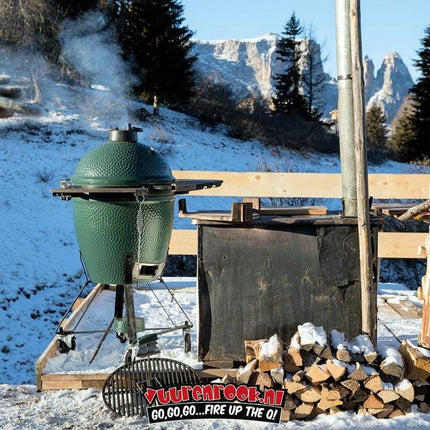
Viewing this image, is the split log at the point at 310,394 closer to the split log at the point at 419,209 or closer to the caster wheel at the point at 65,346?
the split log at the point at 419,209

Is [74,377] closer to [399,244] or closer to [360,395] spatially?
[360,395]

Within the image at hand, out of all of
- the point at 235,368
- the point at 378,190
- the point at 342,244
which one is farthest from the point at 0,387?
the point at 378,190

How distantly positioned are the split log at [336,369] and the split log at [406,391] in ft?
1.02

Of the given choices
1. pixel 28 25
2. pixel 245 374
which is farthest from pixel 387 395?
pixel 28 25

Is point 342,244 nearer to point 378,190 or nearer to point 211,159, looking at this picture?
point 378,190

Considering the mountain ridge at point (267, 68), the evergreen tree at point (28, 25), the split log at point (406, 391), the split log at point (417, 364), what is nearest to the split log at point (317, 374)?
the split log at point (406, 391)

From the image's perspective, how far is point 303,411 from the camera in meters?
3.11

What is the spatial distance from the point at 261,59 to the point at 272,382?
3468 inches

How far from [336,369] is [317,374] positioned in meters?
0.10

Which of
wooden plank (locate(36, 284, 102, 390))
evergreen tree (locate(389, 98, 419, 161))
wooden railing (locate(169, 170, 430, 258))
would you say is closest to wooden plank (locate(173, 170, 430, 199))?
wooden railing (locate(169, 170, 430, 258))

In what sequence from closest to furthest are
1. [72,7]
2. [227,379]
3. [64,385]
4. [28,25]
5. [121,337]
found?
[227,379], [64,385], [121,337], [28,25], [72,7]

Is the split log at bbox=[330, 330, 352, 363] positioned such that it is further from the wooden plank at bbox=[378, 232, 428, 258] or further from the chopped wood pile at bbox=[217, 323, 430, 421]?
the wooden plank at bbox=[378, 232, 428, 258]

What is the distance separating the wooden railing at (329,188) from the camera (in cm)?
584

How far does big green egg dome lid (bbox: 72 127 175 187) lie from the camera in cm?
366
